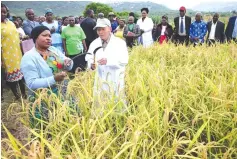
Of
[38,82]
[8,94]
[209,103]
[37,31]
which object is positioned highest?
[37,31]

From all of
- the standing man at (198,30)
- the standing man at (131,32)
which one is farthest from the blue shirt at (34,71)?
the standing man at (198,30)

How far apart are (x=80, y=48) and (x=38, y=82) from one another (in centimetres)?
345

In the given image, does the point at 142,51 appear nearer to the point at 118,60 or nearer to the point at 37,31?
the point at 118,60

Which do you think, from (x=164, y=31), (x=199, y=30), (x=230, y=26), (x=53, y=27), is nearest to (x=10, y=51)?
(x=53, y=27)

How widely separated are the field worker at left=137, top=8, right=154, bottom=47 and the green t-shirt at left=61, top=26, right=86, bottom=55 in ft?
6.62

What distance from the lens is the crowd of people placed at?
8.00 feet

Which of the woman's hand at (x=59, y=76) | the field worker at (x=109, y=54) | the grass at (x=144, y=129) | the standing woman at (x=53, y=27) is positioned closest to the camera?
the grass at (x=144, y=129)

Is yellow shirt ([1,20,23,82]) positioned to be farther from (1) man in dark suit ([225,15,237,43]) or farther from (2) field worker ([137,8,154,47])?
(1) man in dark suit ([225,15,237,43])

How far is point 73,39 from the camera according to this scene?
564 centimetres

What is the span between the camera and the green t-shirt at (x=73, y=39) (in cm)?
566

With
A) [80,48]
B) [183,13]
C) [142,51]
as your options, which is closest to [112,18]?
[183,13]

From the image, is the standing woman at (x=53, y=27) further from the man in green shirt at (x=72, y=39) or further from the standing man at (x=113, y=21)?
the standing man at (x=113, y=21)

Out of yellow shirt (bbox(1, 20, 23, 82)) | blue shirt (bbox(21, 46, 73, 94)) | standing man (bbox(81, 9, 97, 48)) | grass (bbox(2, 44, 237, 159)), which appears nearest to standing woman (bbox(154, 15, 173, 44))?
standing man (bbox(81, 9, 97, 48))

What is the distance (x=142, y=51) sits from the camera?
506cm
